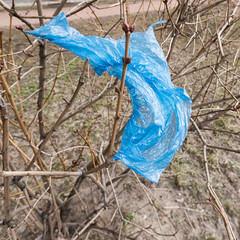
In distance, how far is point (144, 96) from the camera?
0.98 meters

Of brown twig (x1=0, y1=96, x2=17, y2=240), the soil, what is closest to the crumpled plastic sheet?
brown twig (x1=0, y1=96, x2=17, y2=240)

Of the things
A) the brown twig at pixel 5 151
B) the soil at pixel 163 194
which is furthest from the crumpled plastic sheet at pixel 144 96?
the soil at pixel 163 194

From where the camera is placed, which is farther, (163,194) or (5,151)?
(163,194)

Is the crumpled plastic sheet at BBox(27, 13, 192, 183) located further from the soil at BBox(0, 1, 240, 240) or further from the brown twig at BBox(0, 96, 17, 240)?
the soil at BBox(0, 1, 240, 240)

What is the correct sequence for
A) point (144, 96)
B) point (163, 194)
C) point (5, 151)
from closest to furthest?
point (5, 151) → point (144, 96) → point (163, 194)

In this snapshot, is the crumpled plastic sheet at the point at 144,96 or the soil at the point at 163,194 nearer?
the crumpled plastic sheet at the point at 144,96

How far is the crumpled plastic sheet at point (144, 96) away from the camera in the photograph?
90 centimetres

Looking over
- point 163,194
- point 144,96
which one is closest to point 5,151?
point 144,96

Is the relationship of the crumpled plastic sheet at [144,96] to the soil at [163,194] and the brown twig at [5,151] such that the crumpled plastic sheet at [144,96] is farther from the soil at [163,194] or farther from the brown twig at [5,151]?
the soil at [163,194]

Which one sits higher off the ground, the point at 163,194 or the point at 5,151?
the point at 5,151

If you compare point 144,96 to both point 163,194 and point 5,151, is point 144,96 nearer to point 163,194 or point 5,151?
point 5,151

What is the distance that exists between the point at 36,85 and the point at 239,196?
3370mm

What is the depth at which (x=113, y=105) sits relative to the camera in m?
3.39

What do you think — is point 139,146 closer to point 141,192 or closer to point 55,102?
point 141,192
